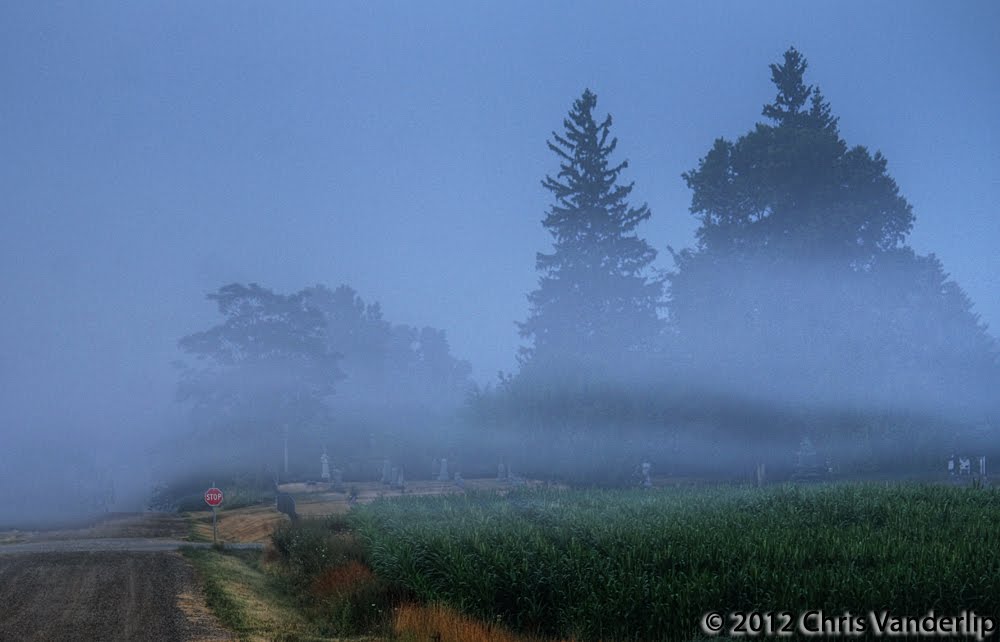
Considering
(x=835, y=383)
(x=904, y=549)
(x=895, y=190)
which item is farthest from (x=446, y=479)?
(x=904, y=549)

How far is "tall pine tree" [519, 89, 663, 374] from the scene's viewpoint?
164 ft

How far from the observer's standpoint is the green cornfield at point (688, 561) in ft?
40.4

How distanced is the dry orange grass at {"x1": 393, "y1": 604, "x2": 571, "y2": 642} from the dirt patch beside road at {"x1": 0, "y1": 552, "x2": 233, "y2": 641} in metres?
3.47

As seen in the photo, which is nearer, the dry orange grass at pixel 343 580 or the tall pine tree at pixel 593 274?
the dry orange grass at pixel 343 580

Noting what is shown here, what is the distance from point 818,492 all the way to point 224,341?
49066 millimetres

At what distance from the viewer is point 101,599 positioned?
18281 millimetres

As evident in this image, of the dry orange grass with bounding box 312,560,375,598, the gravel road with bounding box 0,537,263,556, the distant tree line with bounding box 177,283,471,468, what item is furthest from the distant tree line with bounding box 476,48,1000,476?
the dry orange grass with bounding box 312,560,375,598

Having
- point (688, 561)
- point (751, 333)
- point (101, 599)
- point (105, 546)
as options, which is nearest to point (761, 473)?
point (751, 333)

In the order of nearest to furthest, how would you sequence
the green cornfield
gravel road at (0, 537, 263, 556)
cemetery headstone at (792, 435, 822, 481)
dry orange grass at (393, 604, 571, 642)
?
the green cornfield, dry orange grass at (393, 604, 571, 642), gravel road at (0, 537, 263, 556), cemetery headstone at (792, 435, 822, 481)

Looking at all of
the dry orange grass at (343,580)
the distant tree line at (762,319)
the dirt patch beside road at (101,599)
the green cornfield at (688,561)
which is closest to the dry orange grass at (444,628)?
the green cornfield at (688,561)

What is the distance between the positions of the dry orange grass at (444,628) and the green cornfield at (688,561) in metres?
Result: 0.44

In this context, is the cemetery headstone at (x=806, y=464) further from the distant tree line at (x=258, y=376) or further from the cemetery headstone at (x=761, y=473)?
the distant tree line at (x=258, y=376)

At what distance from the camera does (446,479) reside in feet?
197

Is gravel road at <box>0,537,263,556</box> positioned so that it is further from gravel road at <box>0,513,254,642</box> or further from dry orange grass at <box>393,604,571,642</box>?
dry orange grass at <box>393,604,571,642</box>
